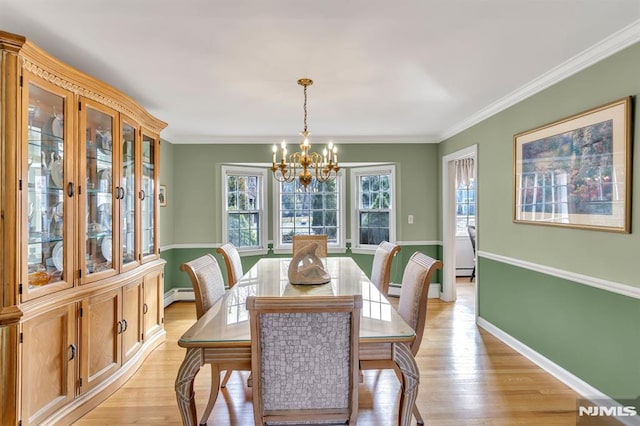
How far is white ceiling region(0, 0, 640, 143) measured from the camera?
5.90ft

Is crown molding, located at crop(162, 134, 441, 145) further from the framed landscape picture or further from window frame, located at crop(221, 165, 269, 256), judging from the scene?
the framed landscape picture

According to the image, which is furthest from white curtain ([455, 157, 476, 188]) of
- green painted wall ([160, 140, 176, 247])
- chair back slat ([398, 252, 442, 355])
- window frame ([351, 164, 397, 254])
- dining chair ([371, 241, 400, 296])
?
green painted wall ([160, 140, 176, 247])

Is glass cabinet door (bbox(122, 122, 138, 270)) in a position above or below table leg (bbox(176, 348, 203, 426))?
above

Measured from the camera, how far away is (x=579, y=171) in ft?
8.04

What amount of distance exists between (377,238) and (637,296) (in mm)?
3469

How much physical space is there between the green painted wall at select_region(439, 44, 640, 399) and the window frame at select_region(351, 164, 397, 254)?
1425 millimetres

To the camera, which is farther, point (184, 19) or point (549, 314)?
point (549, 314)

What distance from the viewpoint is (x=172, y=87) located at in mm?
2920

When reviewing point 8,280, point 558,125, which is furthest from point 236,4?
point 558,125

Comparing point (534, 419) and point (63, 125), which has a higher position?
point (63, 125)

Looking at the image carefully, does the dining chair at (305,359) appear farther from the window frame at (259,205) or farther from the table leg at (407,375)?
the window frame at (259,205)

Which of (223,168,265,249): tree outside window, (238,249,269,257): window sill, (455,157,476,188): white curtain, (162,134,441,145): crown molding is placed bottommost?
(238,249,269,257): window sill

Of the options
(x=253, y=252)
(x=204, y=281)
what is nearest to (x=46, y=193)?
(x=204, y=281)

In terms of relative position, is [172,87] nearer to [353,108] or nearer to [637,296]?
[353,108]
